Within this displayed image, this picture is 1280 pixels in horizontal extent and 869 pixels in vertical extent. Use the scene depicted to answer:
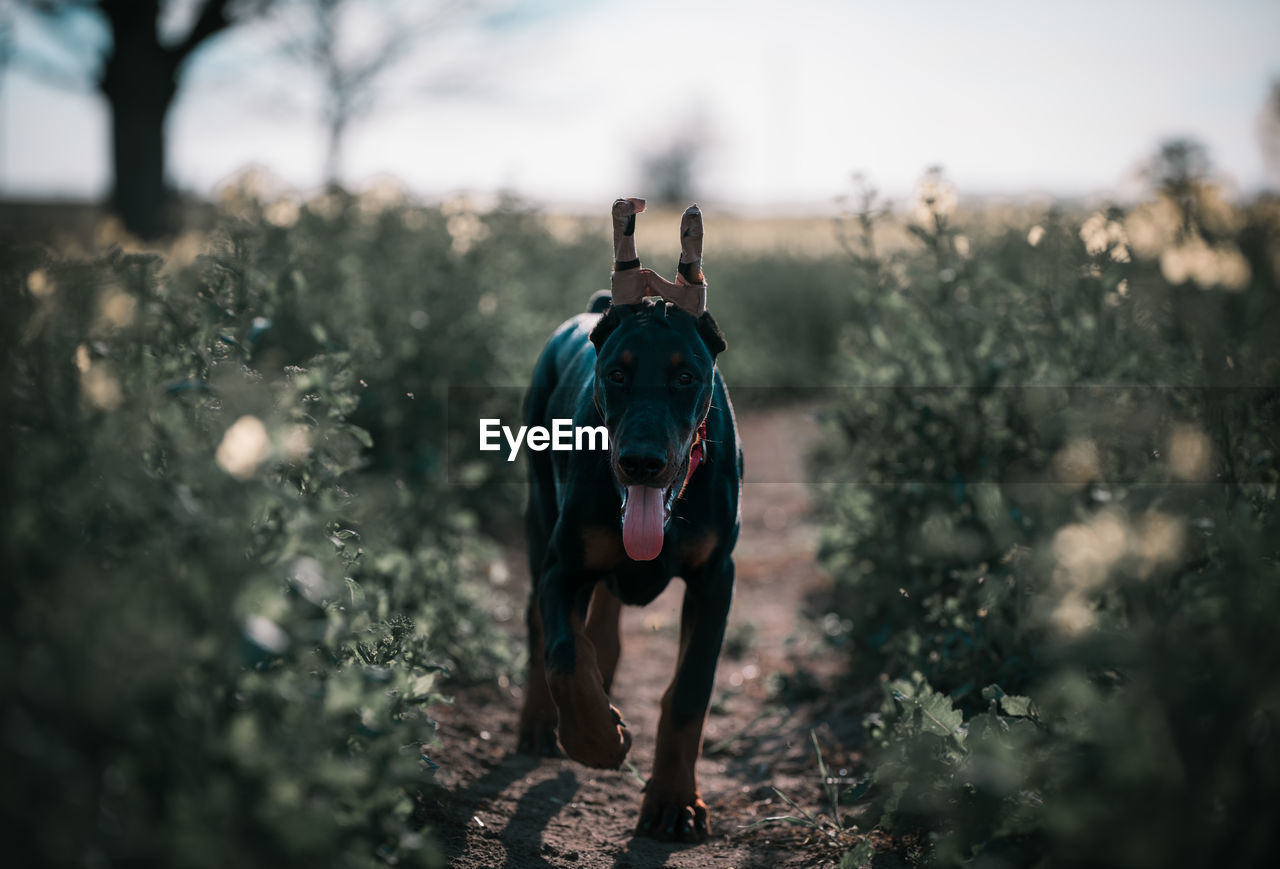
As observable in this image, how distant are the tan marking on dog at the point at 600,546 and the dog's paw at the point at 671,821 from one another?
0.88 metres

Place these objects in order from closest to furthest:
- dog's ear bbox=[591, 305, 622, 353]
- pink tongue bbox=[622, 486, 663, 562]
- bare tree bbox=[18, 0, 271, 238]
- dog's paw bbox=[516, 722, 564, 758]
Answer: pink tongue bbox=[622, 486, 663, 562] < dog's ear bbox=[591, 305, 622, 353] < dog's paw bbox=[516, 722, 564, 758] < bare tree bbox=[18, 0, 271, 238]

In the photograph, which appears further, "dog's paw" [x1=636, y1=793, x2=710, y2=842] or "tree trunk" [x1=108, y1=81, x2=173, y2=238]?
"tree trunk" [x1=108, y1=81, x2=173, y2=238]

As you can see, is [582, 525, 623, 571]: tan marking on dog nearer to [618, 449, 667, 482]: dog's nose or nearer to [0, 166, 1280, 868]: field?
[618, 449, 667, 482]: dog's nose

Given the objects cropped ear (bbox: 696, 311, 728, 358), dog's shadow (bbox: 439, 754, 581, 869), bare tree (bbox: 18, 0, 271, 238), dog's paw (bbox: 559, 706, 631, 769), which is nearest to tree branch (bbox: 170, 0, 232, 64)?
bare tree (bbox: 18, 0, 271, 238)

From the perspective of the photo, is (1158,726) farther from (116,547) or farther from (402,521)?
(402,521)

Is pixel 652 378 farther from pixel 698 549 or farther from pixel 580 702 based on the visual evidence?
pixel 580 702

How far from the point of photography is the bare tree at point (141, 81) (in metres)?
15.1

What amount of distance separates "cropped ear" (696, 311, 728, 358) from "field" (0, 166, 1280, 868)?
119 centimetres

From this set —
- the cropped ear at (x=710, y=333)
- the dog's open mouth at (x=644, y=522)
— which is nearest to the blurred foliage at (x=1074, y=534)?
the dog's open mouth at (x=644, y=522)

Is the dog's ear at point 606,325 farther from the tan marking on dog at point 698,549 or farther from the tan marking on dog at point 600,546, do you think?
the tan marking on dog at point 698,549

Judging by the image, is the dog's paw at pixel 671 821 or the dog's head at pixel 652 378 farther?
the dog's paw at pixel 671 821

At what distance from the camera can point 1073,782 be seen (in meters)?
2.01

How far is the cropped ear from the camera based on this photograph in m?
3.54

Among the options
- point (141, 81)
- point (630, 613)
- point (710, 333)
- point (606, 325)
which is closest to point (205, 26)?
point (141, 81)
